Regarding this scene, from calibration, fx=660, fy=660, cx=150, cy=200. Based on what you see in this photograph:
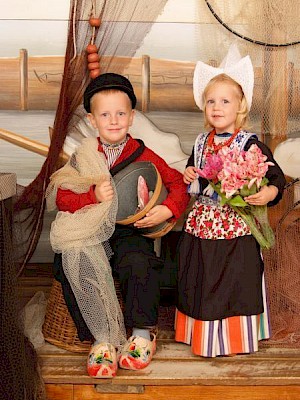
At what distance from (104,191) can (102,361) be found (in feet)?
1.73

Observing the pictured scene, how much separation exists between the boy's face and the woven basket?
1.65 ft

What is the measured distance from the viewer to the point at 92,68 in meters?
2.52

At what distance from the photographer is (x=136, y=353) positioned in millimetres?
2033

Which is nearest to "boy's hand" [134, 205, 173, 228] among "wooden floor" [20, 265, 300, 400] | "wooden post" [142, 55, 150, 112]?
"wooden floor" [20, 265, 300, 400]

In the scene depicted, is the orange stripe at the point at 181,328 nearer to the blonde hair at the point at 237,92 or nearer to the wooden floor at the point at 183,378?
the wooden floor at the point at 183,378

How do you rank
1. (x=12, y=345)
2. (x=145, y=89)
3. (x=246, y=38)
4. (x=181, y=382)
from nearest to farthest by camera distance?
(x=12, y=345) < (x=181, y=382) < (x=246, y=38) < (x=145, y=89)

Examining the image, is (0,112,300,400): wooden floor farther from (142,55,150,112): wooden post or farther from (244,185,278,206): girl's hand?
(142,55,150,112): wooden post

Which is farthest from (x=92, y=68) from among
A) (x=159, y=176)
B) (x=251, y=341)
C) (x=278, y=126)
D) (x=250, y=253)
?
(x=251, y=341)

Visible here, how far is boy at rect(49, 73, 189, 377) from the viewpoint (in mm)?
2049

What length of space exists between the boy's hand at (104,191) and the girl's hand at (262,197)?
43cm

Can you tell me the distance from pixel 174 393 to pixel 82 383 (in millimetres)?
277

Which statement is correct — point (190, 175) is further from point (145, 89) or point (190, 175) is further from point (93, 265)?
point (145, 89)

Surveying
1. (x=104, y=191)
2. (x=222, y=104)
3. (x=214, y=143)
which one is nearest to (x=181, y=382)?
(x=104, y=191)

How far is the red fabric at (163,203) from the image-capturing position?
218 cm
